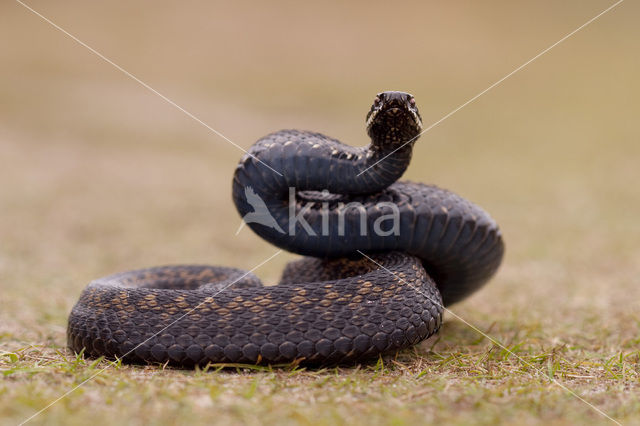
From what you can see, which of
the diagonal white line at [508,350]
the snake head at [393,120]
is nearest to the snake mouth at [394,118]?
the snake head at [393,120]

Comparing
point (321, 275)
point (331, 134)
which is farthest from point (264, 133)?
point (321, 275)

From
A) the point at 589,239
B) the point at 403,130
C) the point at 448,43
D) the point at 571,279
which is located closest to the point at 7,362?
the point at 403,130

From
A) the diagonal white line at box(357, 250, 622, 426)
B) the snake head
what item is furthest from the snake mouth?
the diagonal white line at box(357, 250, 622, 426)

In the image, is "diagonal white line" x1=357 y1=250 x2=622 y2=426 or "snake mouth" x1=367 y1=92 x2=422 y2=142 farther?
"snake mouth" x1=367 y1=92 x2=422 y2=142

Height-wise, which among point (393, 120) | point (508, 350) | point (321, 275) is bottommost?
point (508, 350)

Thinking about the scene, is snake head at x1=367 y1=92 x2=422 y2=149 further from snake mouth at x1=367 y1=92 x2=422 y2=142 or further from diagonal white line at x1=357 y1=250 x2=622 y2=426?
diagonal white line at x1=357 y1=250 x2=622 y2=426

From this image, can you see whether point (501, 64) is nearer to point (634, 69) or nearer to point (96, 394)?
point (634, 69)

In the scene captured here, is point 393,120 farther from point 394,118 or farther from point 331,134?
point 331,134
